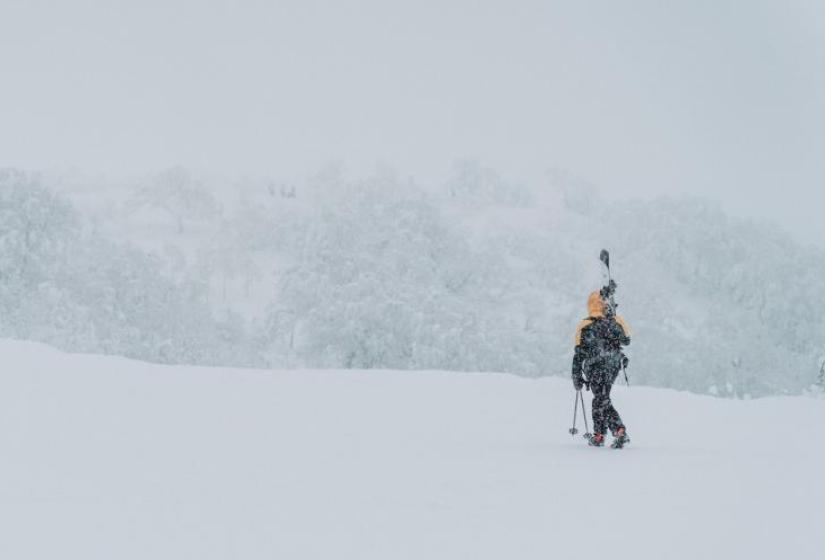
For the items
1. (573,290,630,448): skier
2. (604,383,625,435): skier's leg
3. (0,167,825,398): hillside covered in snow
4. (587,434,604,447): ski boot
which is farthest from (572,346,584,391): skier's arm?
(0,167,825,398): hillside covered in snow

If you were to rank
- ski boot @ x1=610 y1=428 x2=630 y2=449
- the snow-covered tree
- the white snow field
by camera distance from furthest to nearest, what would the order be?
the snow-covered tree, ski boot @ x1=610 y1=428 x2=630 y2=449, the white snow field

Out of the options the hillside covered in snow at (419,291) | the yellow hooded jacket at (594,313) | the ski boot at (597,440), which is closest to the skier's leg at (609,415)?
the ski boot at (597,440)

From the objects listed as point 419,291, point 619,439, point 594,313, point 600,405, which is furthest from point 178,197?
point 619,439

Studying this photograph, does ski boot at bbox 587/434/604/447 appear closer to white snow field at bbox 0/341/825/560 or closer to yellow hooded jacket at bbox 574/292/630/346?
white snow field at bbox 0/341/825/560

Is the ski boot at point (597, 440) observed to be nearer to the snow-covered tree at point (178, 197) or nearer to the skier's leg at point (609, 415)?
the skier's leg at point (609, 415)

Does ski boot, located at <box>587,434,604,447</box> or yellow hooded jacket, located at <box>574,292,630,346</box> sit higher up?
yellow hooded jacket, located at <box>574,292,630,346</box>

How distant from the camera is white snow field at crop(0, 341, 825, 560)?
4523 mm

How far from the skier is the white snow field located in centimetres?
53

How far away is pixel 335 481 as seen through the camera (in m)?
6.07

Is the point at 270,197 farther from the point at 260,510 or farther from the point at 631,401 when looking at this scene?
the point at 260,510

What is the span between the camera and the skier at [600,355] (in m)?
9.20

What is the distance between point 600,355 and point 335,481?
4.48 metres

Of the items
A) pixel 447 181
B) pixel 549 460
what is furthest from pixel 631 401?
pixel 447 181

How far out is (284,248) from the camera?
62594 mm
